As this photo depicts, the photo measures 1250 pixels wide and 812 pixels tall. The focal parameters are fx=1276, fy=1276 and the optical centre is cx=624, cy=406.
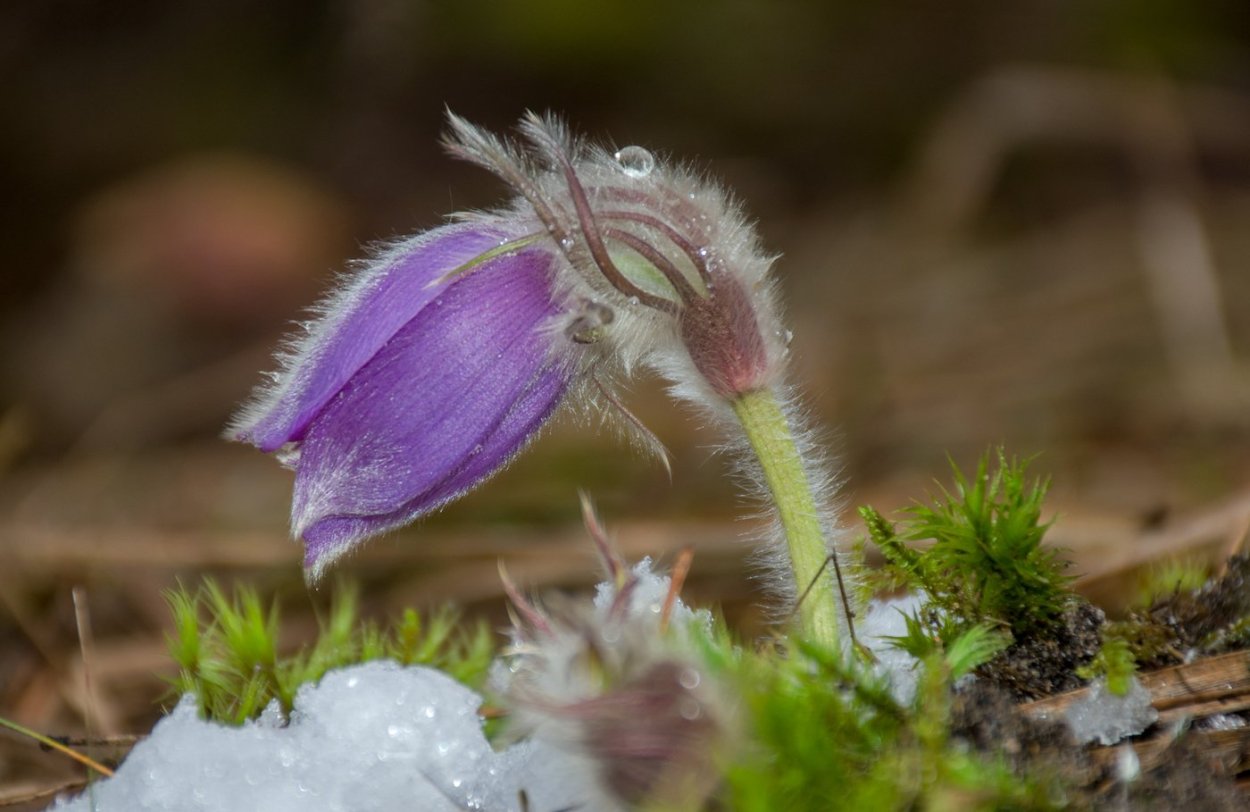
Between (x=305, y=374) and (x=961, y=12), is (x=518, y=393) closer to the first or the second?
(x=305, y=374)

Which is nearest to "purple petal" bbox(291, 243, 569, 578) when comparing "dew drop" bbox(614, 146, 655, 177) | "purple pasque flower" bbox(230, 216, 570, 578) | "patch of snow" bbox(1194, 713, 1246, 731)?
"purple pasque flower" bbox(230, 216, 570, 578)

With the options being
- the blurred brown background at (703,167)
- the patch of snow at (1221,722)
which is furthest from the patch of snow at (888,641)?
the blurred brown background at (703,167)

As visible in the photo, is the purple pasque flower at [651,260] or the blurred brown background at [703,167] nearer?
the purple pasque flower at [651,260]

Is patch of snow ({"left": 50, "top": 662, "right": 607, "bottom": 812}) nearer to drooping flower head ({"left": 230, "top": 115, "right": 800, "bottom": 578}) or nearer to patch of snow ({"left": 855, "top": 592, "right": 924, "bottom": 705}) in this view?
drooping flower head ({"left": 230, "top": 115, "right": 800, "bottom": 578})

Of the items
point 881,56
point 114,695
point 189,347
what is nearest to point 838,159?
point 881,56

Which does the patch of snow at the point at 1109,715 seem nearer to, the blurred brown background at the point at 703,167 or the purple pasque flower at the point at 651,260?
the purple pasque flower at the point at 651,260

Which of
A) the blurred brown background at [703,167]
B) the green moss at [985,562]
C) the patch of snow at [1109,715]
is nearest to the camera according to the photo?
the patch of snow at [1109,715]

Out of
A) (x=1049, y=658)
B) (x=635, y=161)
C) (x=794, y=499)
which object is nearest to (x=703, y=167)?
(x=635, y=161)

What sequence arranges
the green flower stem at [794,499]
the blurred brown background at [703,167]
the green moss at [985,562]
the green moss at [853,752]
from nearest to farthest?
the green moss at [853,752], the green moss at [985,562], the green flower stem at [794,499], the blurred brown background at [703,167]

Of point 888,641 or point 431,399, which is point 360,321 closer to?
point 431,399
